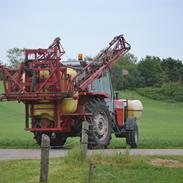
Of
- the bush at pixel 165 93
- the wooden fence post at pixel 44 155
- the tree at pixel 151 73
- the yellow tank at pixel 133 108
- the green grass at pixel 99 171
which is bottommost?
the green grass at pixel 99 171

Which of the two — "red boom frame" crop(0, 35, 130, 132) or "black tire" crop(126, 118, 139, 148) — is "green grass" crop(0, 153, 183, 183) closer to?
"red boom frame" crop(0, 35, 130, 132)

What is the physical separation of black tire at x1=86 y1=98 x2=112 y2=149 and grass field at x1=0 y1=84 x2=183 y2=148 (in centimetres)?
74

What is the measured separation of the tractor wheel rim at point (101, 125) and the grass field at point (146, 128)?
866mm

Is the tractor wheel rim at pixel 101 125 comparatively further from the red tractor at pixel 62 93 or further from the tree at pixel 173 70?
the tree at pixel 173 70

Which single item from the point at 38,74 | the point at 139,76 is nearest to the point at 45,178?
the point at 38,74

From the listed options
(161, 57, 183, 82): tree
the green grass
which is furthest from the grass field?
(161, 57, 183, 82): tree

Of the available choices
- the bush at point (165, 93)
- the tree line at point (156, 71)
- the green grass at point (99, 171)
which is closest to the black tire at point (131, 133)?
the green grass at point (99, 171)

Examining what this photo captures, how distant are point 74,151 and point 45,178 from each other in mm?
3195

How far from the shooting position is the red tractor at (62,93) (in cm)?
2066

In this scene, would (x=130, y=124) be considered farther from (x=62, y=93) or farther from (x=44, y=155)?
(x=44, y=155)

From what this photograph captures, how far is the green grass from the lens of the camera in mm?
12617

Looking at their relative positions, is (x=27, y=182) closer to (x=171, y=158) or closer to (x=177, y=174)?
(x=177, y=174)

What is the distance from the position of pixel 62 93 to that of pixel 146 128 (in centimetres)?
2794

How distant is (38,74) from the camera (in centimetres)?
2114
